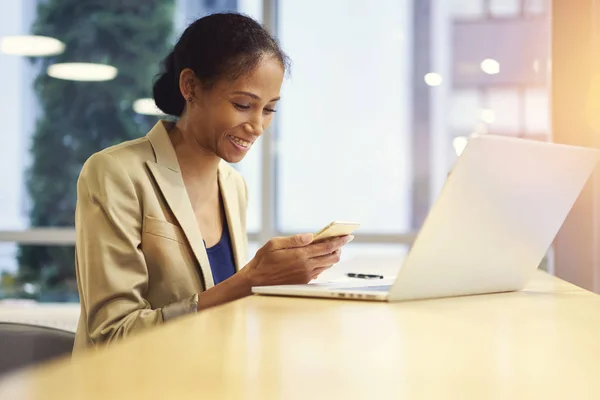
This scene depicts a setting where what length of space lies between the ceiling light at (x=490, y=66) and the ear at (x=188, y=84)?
2460mm

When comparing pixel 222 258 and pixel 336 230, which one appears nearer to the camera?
pixel 336 230

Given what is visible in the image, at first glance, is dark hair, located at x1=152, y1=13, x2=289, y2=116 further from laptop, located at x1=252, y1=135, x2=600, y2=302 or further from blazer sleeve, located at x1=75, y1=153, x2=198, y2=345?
laptop, located at x1=252, y1=135, x2=600, y2=302

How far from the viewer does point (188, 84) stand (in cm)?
A: 193

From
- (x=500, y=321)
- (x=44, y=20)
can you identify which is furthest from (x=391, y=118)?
(x=500, y=321)

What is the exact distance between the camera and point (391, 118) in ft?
13.4

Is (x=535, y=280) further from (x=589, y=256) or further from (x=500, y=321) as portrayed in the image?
(x=589, y=256)

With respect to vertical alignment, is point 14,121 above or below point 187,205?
above

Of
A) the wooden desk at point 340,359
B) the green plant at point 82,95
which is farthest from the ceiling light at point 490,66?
the wooden desk at point 340,359

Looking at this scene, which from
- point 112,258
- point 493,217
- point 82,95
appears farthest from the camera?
point 82,95

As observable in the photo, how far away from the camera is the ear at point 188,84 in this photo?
1.92m

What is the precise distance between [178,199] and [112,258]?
9.6 inches

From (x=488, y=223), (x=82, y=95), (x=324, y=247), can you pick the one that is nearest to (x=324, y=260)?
(x=324, y=247)

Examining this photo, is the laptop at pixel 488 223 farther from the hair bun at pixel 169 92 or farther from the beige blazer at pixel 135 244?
the hair bun at pixel 169 92

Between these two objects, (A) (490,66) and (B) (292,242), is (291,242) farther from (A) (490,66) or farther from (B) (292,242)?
(A) (490,66)
